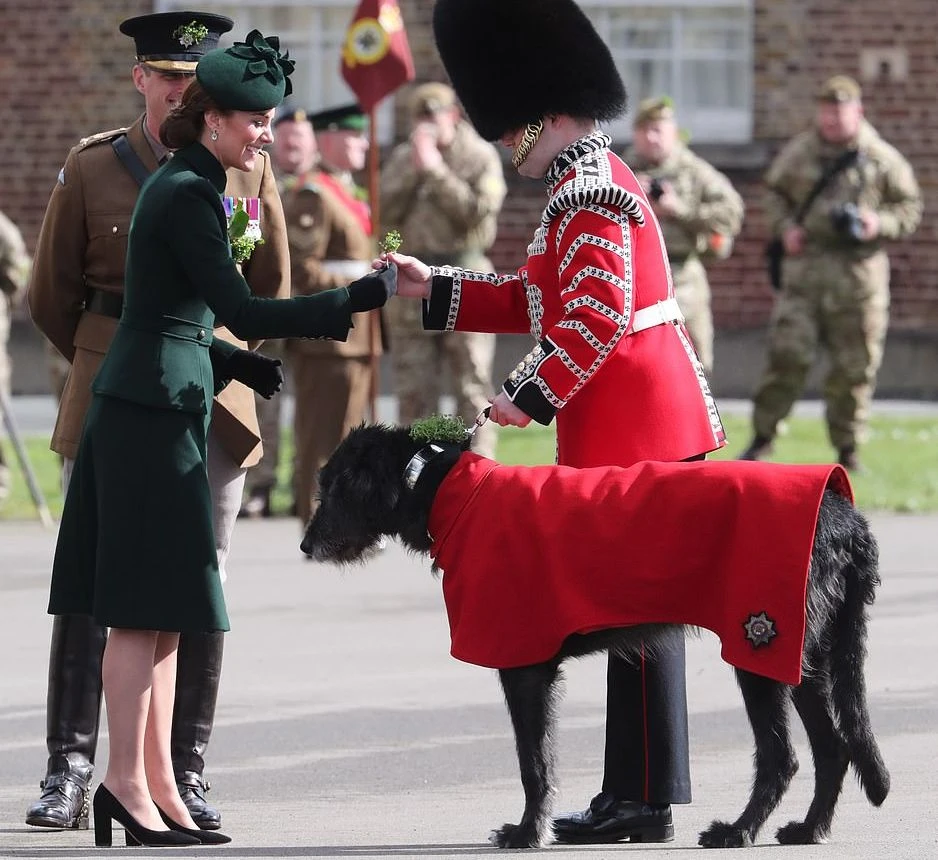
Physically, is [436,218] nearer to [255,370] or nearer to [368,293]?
[255,370]

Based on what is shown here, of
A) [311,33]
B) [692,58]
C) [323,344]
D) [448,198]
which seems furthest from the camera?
[311,33]

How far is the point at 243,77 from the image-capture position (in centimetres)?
580

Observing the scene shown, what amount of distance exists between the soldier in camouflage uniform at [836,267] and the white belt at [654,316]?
904cm

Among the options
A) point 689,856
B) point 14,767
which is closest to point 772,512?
point 689,856

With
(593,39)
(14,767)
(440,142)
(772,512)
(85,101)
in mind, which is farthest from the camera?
(85,101)

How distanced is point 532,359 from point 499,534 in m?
0.47

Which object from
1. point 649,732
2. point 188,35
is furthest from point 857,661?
point 188,35

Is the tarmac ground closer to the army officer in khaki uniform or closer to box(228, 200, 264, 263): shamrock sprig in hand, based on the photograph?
the army officer in khaki uniform

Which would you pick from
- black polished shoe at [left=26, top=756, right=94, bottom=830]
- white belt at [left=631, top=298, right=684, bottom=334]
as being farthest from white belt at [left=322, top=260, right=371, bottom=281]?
white belt at [left=631, top=298, right=684, bottom=334]

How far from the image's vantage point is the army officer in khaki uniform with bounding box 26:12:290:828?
638 cm

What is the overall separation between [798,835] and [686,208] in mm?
9050

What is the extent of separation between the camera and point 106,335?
639cm

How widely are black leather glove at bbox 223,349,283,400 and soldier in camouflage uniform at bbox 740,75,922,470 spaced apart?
30.3ft

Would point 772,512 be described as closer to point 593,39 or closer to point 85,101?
point 593,39
